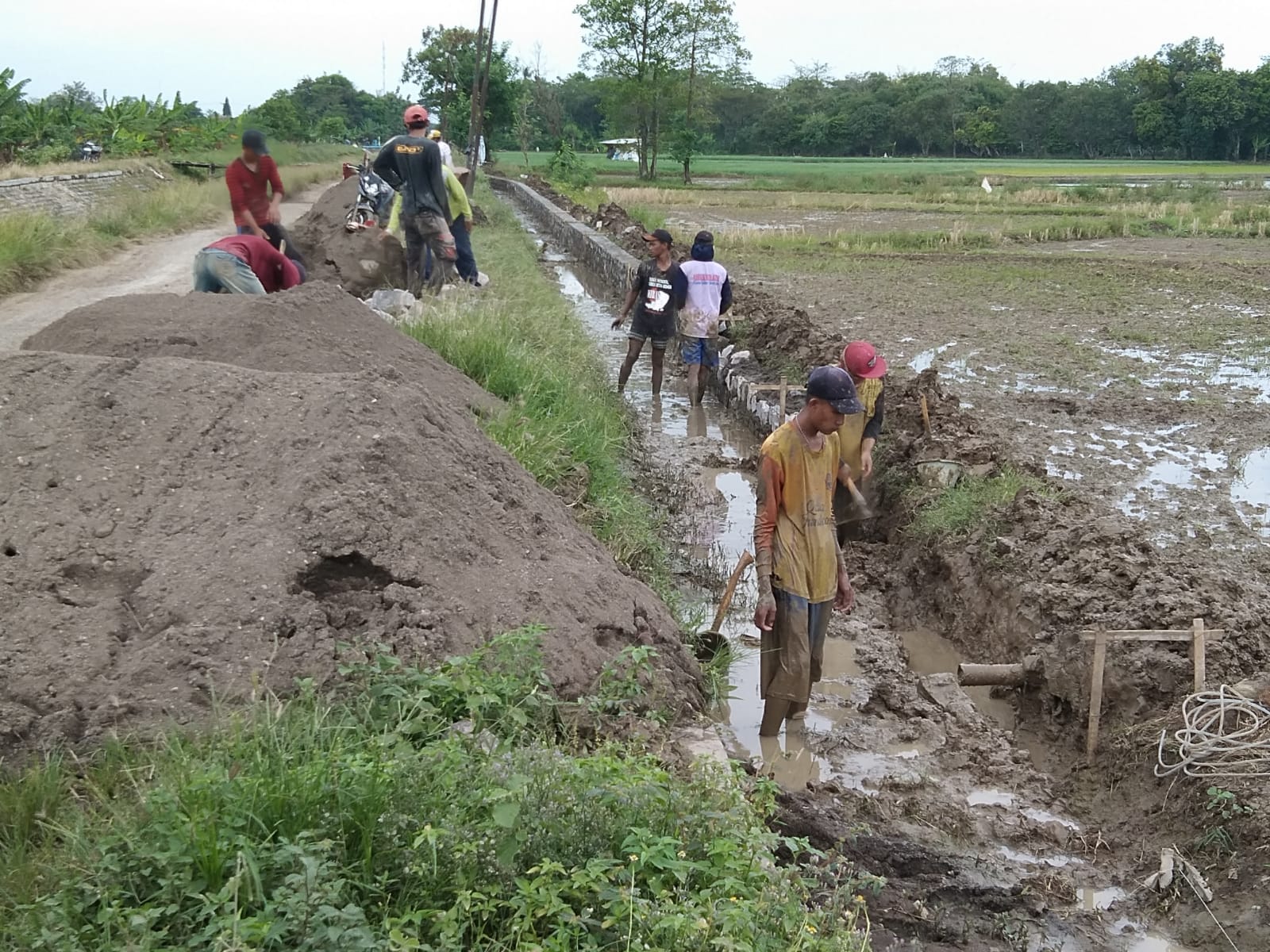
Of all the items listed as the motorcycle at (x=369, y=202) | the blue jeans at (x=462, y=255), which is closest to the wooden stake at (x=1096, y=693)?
the blue jeans at (x=462, y=255)

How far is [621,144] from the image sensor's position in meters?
74.6

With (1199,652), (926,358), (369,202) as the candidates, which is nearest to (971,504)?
(1199,652)

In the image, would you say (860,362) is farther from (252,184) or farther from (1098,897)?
(252,184)

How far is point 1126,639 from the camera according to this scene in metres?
5.33

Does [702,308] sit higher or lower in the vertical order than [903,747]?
higher

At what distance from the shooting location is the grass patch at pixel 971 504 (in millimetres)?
7141

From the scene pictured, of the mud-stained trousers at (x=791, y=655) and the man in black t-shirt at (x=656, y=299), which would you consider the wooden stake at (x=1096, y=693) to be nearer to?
the mud-stained trousers at (x=791, y=655)

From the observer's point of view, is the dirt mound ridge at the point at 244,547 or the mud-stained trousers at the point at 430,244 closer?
the dirt mound ridge at the point at 244,547

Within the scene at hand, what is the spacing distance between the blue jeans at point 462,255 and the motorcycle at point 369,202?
122cm

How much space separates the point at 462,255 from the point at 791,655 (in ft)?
24.9

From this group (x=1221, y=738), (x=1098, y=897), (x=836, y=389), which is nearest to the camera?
(x=1098, y=897)

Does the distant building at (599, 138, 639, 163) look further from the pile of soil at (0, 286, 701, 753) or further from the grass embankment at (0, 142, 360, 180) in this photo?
the pile of soil at (0, 286, 701, 753)

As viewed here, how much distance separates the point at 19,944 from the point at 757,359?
1061 centimetres

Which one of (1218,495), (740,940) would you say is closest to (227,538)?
(740,940)
